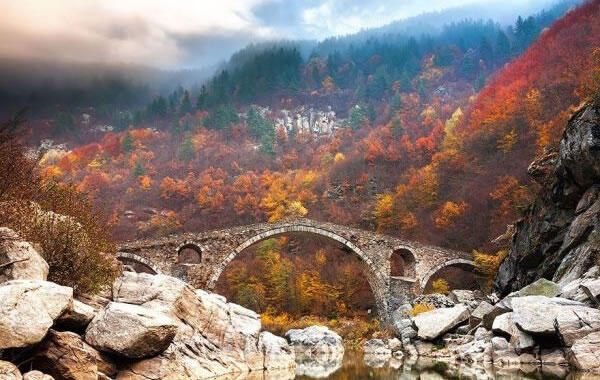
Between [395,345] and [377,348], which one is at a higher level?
[395,345]

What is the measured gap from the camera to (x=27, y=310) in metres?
9.53

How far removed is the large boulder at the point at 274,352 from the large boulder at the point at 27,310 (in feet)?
23.9

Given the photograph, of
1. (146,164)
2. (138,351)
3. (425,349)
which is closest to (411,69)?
(146,164)

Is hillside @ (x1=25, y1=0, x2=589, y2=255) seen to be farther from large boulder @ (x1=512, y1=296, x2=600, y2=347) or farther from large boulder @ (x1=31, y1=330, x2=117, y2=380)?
large boulder @ (x1=512, y1=296, x2=600, y2=347)

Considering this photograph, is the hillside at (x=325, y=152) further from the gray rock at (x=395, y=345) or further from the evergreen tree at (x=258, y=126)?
the gray rock at (x=395, y=345)

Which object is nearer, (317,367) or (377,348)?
(317,367)

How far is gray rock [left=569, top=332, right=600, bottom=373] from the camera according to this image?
42.0 feet

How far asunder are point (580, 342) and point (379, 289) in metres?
26.9

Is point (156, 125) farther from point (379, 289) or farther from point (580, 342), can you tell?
point (580, 342)

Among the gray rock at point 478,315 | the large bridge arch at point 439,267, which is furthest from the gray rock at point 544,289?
the large bridge arch at point 439,267

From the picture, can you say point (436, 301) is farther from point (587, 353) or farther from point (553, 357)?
point (587, 353)

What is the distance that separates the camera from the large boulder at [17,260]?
1115 cm

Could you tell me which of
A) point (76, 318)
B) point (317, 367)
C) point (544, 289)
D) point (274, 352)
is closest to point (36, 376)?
point (76, 318)

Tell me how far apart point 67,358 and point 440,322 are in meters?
13.9
